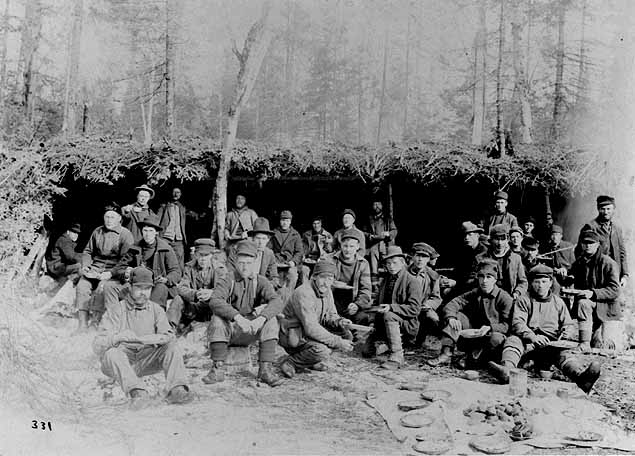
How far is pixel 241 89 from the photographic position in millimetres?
6539

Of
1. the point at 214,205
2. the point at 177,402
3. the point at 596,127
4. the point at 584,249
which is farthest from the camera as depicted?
the point at 214,205

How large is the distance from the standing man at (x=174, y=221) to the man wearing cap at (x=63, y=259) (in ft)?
3.47

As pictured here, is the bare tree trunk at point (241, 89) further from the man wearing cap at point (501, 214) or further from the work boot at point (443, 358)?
the man wearing cap at point (501, 214)

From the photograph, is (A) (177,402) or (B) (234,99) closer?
(A) (177,402)

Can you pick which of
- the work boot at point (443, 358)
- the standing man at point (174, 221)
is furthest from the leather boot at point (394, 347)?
the standing man at point (174, 221)

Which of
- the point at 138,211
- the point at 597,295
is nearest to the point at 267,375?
the point at 138,211

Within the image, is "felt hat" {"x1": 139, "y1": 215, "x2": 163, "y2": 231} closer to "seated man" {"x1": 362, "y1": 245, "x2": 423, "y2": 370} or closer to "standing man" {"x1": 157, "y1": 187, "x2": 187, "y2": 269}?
"standing man" {"x1": 157, "y1": 187, "x2": 187, "y2": 269}

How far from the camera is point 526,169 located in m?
6.52

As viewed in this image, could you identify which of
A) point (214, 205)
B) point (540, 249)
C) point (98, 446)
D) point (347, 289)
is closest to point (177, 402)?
point (98, 446)

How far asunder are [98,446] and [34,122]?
3761mm

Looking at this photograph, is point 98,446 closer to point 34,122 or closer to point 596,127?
point 34,122

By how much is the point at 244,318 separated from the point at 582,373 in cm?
303

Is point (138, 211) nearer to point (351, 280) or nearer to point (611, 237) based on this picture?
point (351, 280)

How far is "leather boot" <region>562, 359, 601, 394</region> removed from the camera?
4836mm
